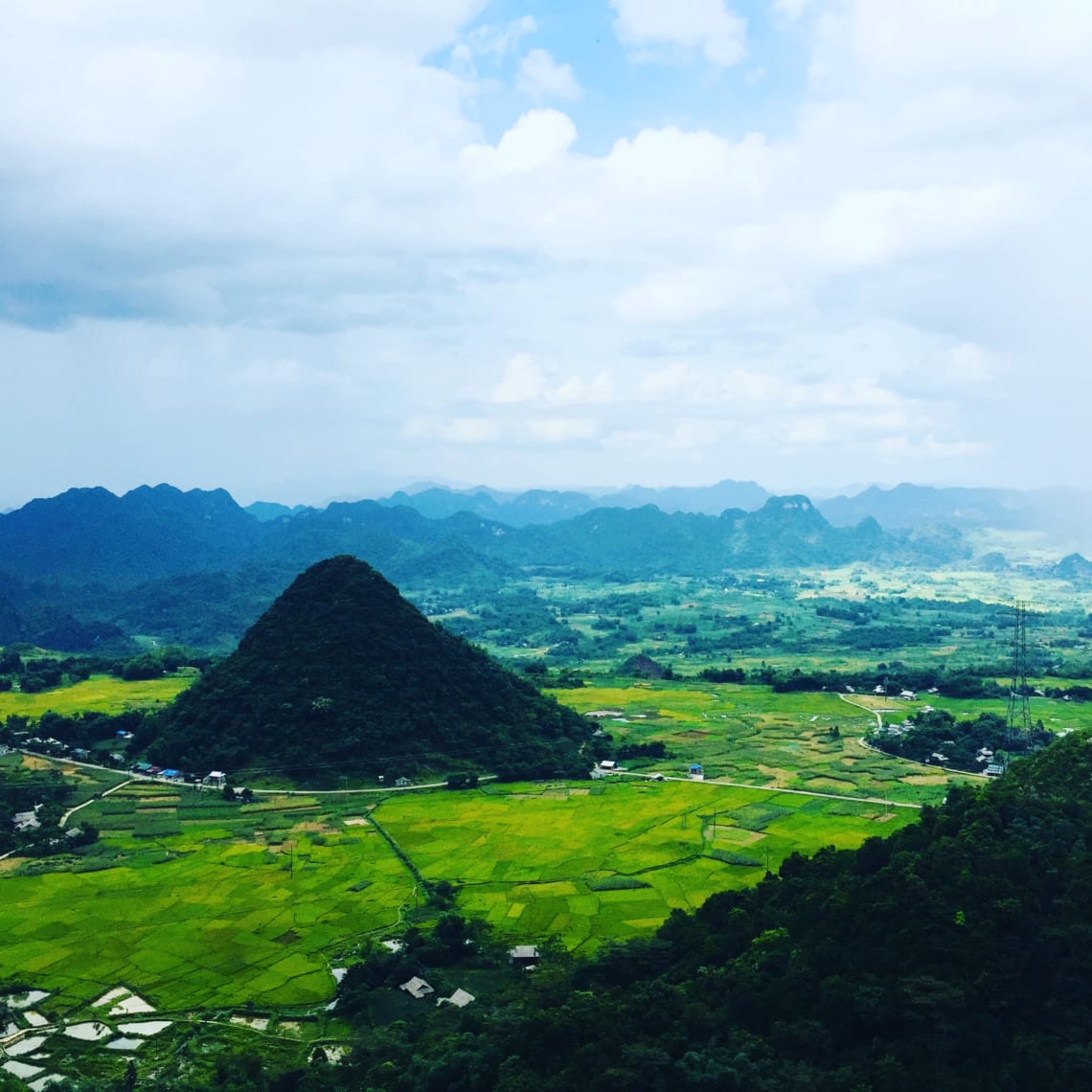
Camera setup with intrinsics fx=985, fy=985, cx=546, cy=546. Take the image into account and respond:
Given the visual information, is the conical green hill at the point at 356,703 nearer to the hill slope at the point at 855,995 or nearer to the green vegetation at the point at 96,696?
the green vegetation at the point at 96,696

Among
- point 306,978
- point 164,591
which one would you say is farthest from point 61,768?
point 164,591

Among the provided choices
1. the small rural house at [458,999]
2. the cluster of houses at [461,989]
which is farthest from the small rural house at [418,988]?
the small rural house at [458,999]

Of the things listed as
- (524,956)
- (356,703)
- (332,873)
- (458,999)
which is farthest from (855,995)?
(356,703)

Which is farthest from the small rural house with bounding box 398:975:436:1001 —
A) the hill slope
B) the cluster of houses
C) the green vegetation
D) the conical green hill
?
the green vegetation

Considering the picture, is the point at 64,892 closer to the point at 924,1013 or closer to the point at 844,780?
the point at 924,1013

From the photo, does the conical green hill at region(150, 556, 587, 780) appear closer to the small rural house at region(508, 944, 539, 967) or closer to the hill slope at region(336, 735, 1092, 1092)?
the small rural house at region(508, 944, 539, 967)

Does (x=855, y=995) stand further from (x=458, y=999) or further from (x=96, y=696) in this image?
(x=96, y=696)
